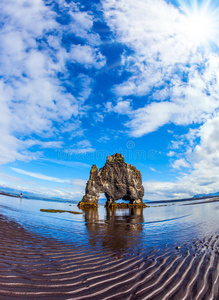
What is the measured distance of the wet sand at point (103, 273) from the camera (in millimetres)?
4125

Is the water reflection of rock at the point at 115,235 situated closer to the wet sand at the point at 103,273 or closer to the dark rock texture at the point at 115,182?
the wet sand at the point at 103,273

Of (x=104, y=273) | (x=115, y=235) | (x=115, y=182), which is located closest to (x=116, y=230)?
(x=115, y=235)

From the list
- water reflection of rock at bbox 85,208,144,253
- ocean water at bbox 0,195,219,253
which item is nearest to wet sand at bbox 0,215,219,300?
water reflection of rock at bbox 85,208,144,253

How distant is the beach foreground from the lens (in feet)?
13.5

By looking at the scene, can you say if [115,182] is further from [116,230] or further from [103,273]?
[103,273]

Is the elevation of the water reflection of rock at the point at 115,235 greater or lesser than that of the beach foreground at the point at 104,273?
lesser

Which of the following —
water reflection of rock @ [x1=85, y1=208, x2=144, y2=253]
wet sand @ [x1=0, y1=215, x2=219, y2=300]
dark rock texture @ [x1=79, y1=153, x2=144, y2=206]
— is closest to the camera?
wet sand @ [x1=0, y1=215, x2=219, y2=300]

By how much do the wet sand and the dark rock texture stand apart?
162 ft

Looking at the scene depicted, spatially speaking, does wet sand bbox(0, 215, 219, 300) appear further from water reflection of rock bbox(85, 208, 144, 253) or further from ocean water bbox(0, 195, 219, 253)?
ocean water bbox(0, 195, 219, 253)

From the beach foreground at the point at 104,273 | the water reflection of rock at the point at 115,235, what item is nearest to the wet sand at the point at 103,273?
the beach foreground at the point at 104,273

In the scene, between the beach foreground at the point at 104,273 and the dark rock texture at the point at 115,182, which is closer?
the beach foreground at the point at 104,273

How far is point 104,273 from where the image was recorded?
534 centimetres

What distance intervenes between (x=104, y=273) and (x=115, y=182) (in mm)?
58088

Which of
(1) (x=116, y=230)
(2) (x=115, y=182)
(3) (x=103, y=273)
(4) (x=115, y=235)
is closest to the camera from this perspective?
(3) (x=103, y=273)
